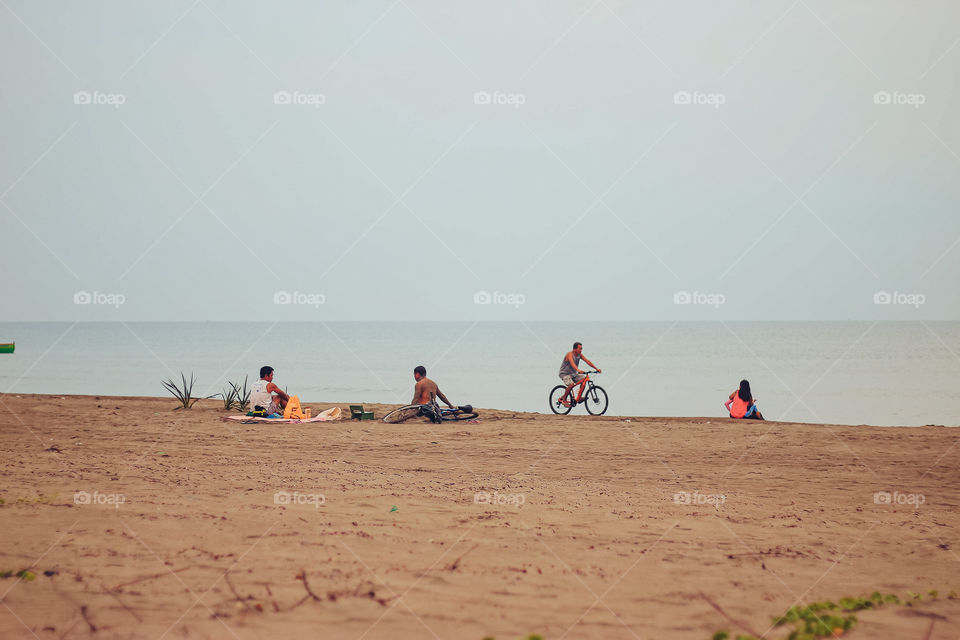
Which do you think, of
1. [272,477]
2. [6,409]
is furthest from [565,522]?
[6,409]

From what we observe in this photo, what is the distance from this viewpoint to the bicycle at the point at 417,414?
14.7 m

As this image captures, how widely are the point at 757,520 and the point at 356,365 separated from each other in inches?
1296

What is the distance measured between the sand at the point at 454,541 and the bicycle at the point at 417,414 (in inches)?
132

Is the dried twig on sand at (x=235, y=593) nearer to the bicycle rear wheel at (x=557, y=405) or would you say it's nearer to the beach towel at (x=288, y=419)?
the beach towel at (x=288, y=419)

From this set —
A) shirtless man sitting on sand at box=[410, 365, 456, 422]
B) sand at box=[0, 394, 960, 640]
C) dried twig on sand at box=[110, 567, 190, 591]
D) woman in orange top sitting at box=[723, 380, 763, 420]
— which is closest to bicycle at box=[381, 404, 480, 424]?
shirtless man sitting on sand at box=[410, 365, 456, 422]

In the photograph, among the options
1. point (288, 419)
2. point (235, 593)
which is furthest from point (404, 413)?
point (235, 593)

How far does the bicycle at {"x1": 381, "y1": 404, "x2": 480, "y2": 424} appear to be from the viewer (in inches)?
579

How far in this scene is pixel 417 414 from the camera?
48.9 feet

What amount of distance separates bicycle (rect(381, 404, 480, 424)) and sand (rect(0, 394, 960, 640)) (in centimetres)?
335

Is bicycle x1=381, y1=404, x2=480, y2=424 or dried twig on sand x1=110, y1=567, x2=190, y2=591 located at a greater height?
bicycle x1=381, y1=404, x2=480, y2=424

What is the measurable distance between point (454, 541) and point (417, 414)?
29.8ft

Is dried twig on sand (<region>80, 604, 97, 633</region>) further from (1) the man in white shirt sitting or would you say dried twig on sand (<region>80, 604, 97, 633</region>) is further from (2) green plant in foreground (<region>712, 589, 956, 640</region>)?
(1) the man in white shirt sitting

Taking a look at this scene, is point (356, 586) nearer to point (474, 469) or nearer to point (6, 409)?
point (474, 469)

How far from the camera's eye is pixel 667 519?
6957 millimetres
